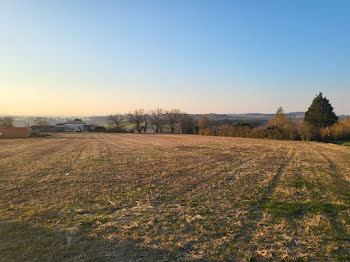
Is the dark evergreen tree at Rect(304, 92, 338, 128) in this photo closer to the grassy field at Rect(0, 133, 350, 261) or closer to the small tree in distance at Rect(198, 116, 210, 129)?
the small tree in distance at Rect(198, 116, 210, 129)

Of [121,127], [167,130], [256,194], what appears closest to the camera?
[256,194]

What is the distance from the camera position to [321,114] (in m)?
32.0

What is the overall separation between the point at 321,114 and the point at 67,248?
37.6 meters

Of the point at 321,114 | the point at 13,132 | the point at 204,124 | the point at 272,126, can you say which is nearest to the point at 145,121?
the point at 204,124

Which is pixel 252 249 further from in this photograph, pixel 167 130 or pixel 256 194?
pixel 167 130

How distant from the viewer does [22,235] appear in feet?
13.0

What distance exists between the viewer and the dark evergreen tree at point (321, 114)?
104ft

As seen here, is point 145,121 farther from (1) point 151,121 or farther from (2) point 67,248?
(2) point 67,248

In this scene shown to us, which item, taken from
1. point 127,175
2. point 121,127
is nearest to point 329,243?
point 127,175

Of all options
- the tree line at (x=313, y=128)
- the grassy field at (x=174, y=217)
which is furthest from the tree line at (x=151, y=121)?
the grassy field at (x=174, y=217)

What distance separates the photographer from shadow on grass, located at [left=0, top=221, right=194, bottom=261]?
3.31 meters

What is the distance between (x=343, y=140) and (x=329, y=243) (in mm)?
30760

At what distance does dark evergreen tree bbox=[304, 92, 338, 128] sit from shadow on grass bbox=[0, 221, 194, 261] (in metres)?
35.5

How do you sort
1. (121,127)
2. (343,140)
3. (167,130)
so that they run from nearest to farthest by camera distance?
(343,140)
(167,130)
(121,127)
